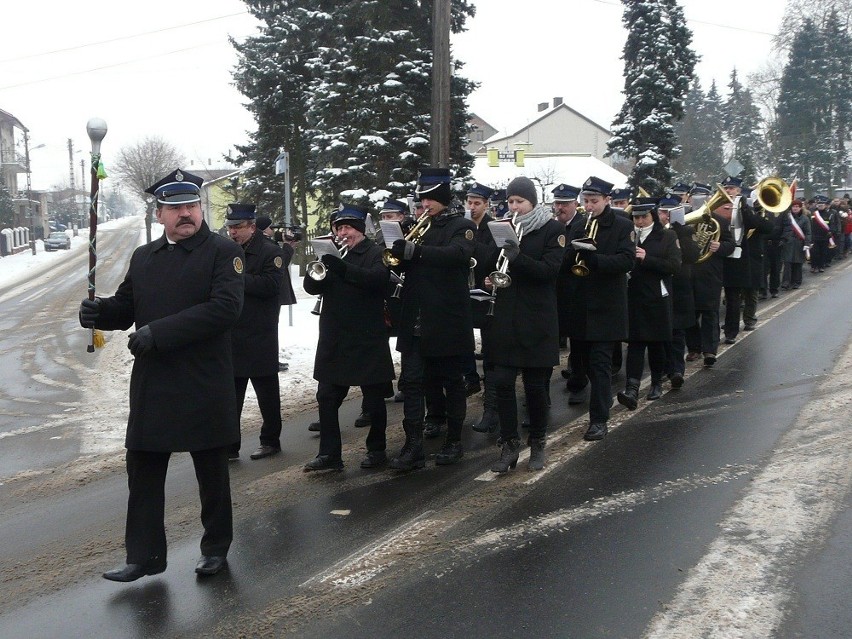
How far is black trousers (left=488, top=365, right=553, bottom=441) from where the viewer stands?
20.6 ft

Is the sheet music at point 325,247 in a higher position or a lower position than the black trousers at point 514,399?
higher

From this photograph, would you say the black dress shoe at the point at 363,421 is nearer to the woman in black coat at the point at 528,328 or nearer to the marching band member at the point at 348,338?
the marching band member at the point at 348,338

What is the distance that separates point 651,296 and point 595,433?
2141mm

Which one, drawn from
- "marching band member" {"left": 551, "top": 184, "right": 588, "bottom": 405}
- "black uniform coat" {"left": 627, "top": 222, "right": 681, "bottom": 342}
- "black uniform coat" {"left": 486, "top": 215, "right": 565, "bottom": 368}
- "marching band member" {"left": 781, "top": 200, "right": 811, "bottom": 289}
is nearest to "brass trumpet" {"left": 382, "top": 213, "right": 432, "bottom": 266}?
"black uniform coat" {"left": 486, "top": 215, "right": 565, "bottom": 368}

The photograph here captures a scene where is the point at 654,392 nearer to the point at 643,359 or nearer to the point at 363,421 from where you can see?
the point at 643,359

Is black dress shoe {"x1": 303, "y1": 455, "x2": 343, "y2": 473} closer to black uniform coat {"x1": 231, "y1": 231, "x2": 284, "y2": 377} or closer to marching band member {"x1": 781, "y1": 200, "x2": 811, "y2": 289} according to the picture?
black uniform coat {"x1": 231, "y1": 231, "x2": 284, "y2": 377}

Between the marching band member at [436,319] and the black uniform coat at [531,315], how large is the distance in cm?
38

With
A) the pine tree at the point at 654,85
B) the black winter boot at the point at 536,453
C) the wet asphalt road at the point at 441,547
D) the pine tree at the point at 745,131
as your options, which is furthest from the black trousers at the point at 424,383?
the pine tree at the point at 745,131

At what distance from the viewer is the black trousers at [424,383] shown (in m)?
6.61

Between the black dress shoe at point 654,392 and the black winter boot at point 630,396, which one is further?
the black dress shoe at point 654,392

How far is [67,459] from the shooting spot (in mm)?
7664

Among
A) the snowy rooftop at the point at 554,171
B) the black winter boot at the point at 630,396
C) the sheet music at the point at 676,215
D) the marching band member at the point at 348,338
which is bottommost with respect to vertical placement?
the black winter boot at the point at 630,396

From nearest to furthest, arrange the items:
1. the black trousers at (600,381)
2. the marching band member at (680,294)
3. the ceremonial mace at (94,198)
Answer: the ceremonial mace at (94,198) < the black trousers at (600,381) < the marching band member at (680,294)

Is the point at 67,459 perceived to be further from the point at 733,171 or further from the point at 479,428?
the point at 733,171
